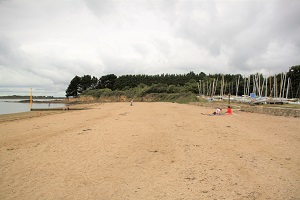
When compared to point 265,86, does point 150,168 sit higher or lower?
lower

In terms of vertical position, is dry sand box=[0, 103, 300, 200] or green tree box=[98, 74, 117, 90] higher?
green tree box=[98, 74, 117, 90]

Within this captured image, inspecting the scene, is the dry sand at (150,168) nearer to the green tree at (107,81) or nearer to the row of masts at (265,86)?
the row of masts at (265,86)

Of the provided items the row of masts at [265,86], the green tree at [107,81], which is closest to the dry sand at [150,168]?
the row of masts at [265,86]

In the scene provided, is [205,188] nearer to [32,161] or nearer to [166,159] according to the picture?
[166,159]

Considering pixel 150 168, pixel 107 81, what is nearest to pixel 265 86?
pixel 150 168

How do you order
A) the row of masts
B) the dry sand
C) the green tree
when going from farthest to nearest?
1. the green tree
2. the row of masts
3. the dry sand

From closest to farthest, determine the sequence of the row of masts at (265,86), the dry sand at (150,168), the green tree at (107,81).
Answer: the dry sand at (150,168) → the row of masts at (265,86) → the green tree at (107,81)

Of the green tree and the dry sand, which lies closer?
the dry sand

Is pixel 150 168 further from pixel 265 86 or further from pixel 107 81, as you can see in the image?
pixel 107 81

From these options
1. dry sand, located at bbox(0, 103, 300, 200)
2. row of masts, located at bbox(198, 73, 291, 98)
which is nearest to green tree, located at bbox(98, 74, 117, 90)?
row of masts, located at bbox(198, 73, 291, 98)

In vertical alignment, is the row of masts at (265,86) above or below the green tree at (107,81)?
below

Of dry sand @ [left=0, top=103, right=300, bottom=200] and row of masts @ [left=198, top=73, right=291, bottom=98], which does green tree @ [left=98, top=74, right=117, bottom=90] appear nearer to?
row of masts @ [left=198, top=73, right=291, bottom=98]

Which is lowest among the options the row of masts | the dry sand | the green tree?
the dry sand

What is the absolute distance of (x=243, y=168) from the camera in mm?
5633
